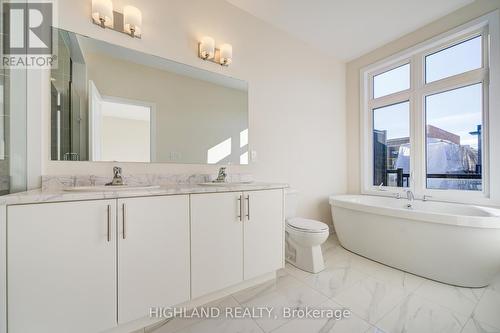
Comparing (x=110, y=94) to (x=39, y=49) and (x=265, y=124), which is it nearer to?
(x=39, y=49)

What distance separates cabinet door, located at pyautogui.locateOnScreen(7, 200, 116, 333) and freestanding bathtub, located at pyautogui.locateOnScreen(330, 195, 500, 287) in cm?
227

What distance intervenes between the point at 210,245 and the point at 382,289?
144 cm

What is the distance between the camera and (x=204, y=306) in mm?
1433

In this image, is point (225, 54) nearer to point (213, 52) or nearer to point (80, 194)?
point (213, 52)

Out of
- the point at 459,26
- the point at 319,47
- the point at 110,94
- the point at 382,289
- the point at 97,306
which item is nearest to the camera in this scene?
the point at 97,306

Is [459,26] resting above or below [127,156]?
above

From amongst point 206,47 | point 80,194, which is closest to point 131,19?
point 206,47

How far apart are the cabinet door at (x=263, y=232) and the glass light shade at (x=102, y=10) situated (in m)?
1.60

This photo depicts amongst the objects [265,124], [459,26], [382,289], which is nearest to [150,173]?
[265,124]

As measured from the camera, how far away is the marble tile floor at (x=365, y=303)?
1237 millimetres

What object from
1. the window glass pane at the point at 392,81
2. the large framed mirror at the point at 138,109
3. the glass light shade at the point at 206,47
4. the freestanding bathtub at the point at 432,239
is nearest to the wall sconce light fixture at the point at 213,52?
the glass light shade at the point at 206,47

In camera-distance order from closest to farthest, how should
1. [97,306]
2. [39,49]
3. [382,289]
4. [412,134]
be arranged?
[97,306]
[39,49]
[382,289]
[412,134]

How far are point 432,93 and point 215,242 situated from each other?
3020 millimetres

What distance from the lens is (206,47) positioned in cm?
182
